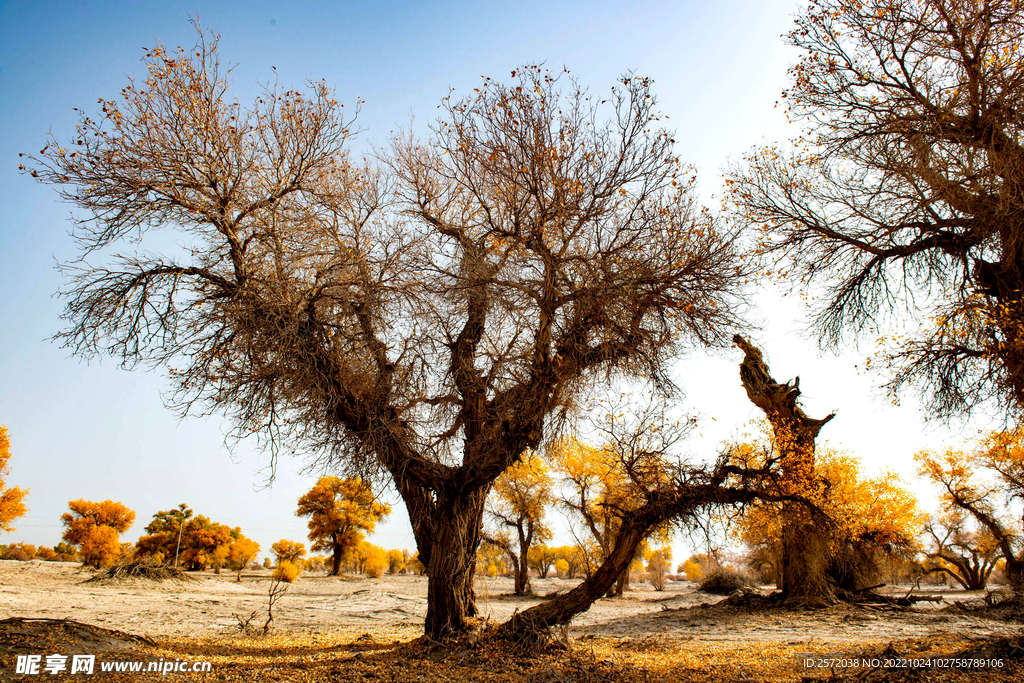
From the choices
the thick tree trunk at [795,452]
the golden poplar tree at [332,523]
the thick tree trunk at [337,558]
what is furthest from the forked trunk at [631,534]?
the thick tree trunk at [337,558]

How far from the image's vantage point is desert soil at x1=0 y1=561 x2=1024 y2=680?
8938mm

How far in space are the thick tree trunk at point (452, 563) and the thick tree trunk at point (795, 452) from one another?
9683mm

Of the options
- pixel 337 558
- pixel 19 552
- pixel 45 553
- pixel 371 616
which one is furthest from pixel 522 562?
pixel 45 553

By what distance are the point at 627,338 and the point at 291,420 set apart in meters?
5.16

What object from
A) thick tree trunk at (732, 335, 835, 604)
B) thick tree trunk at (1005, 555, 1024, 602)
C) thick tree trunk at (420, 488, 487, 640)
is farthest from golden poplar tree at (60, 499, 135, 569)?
thick tree trunk at (1005, 555, 1024, 602)

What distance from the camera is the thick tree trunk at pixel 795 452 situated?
1563 cm

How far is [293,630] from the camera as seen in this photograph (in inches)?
414

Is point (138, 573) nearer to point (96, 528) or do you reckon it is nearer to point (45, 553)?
point (96, 528)

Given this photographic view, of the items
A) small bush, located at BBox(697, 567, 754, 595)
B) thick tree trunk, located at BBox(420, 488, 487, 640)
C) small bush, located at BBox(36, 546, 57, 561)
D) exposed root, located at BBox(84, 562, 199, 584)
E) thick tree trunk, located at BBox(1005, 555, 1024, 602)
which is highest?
thick tree trunk, located at BBox(420, 488, 487, 640)

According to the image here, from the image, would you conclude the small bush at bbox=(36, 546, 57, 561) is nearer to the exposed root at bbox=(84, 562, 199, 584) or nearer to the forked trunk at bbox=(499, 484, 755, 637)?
the exposed root at bbox=(84, 562, 199, 584)

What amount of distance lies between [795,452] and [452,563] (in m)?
12.0

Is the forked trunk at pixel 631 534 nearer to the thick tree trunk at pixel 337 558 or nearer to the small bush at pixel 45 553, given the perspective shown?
the thick tree trunk at pixel 337 558

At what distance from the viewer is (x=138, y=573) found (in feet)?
58.7

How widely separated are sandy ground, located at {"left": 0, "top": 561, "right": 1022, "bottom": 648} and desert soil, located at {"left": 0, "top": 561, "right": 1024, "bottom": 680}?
2cm
